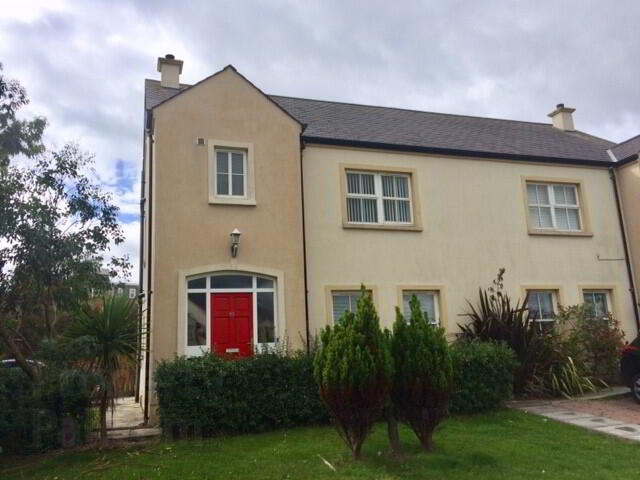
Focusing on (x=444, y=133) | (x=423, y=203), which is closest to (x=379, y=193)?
(x=423, y=203)

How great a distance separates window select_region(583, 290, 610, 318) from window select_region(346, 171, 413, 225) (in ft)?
19.0

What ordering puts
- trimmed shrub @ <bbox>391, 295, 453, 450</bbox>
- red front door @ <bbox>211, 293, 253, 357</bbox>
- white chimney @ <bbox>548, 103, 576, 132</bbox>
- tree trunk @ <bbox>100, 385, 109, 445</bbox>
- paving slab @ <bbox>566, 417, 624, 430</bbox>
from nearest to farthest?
trimmed shrub @ <bbox>391, 295, 453, 450</bbox> < tree trunk @ <bbox>100, 385, 109, 445</bbox> < paving slab @ <bbox>566, 417, 624, 430</bbox> < red front door @ <bbox>211, 293, 253, 357</bbox> < white chimney @ <bbox>548, 103, 576, 132</bbox>

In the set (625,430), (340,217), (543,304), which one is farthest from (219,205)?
(543,304)

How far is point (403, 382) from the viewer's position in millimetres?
7617

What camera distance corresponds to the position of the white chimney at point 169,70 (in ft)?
49.5

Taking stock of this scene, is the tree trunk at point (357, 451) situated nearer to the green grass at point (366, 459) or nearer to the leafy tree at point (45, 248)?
the green grass at point (366, 459)

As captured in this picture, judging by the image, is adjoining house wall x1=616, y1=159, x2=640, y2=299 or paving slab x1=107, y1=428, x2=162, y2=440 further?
adjoining house wall x1=616, y1=159, x2=640, y2=299

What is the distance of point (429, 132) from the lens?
52.5ft

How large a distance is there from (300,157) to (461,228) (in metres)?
4.86

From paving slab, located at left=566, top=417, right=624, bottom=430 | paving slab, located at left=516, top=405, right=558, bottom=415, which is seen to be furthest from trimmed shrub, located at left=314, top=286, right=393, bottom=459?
paving slab, located at left=516, top=405, right=558, bottom=415

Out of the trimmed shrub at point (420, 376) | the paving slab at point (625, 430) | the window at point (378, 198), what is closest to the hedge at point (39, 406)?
the trimmed shrub at point (420, 376)

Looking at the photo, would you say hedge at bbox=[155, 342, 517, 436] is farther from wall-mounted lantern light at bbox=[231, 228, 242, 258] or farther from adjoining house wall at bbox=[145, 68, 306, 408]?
wall-mounted lantern light at bbox=[231, 228, 242, 258]

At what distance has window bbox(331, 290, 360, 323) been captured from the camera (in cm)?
1303

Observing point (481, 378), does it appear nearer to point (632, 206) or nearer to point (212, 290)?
point (212, 290)
